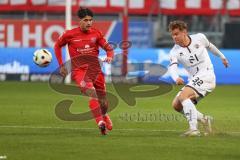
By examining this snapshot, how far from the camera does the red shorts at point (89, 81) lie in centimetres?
1387

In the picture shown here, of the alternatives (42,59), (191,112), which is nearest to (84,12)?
(42,59)

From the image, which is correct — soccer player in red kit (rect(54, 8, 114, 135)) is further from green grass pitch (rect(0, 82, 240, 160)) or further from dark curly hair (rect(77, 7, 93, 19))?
green grass pitch (rect(0, 82, 240, 160))

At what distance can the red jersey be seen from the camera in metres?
13.9

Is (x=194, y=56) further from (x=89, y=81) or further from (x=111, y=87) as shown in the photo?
(x=111, y=87)

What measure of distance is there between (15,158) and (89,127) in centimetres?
489

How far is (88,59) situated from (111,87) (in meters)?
12.8

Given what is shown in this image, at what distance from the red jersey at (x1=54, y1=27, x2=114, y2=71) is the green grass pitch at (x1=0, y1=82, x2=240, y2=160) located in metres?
1.24

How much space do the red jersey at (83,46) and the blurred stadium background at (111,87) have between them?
1242mm

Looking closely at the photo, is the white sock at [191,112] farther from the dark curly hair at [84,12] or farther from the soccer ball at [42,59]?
the soccer ball at [42,59]

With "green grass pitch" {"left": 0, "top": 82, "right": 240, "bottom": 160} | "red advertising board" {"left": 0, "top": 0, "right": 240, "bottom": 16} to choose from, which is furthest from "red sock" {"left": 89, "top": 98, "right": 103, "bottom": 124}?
"red advertising board" {"left": 0, "top": 0, "right": 240, "bottom": 16}

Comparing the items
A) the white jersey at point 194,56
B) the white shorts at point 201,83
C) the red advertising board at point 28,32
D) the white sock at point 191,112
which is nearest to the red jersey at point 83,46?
the white jersey at point 194,56

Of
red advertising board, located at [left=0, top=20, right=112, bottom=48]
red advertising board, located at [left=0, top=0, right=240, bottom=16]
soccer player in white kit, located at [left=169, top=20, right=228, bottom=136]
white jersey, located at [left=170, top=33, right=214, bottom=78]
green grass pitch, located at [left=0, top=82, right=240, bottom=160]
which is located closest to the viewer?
green grass pitch, located at [left=0, top=82, right=240, bottom=160]

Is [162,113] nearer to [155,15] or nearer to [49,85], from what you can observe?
[49,85]

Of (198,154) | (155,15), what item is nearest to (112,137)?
(198,154)
